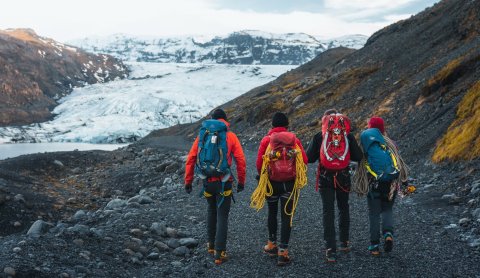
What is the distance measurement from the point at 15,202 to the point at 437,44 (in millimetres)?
30501

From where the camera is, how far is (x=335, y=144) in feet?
21.4

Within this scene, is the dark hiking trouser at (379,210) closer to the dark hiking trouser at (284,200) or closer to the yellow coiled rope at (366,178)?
the yellow coiled rope at (366,178)

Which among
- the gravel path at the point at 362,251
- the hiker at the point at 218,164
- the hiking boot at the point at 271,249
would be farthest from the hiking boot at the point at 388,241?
the hiker at the point at 218,164

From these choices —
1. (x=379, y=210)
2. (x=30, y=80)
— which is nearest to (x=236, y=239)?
(x=379, y=210)

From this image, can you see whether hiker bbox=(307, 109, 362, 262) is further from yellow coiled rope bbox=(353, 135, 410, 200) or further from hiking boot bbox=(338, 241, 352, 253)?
hiking boot bbox=(338, 241, 352, 253)

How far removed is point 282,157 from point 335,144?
2.65ft

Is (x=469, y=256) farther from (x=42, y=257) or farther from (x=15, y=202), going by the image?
(x=15, y=202)

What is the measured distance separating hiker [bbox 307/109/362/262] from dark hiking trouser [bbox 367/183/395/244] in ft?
1.50

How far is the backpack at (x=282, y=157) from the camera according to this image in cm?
648

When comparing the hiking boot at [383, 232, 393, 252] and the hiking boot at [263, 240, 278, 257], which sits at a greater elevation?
the hiking boot at [383, 232, 393, 252]

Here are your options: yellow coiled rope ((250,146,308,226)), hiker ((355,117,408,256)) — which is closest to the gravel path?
hiker ((355,117,408,256))

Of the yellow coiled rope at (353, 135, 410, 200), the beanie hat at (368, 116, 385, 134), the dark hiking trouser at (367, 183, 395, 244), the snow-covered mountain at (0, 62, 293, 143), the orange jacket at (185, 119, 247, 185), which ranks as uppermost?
the beanie hat at (368, 116, 385, 134)

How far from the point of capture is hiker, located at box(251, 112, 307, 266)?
6.51m

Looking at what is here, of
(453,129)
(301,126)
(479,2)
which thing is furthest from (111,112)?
(453,129)
